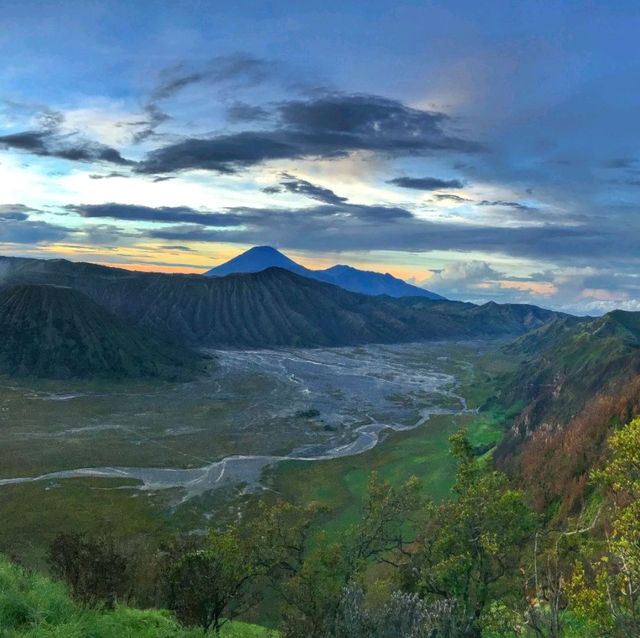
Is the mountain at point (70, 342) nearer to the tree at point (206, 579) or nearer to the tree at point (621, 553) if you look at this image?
the tree at point (206, 579)

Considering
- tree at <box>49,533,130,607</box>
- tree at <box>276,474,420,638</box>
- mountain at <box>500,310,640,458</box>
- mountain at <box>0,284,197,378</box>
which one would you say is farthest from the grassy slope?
mountain at <box>0,284,197,378</box>

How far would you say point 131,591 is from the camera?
30.9 m

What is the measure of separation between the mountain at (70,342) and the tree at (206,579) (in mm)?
144879

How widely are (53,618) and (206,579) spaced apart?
8.80m

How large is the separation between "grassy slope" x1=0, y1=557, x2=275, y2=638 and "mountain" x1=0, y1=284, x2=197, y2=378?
14994 centimetres

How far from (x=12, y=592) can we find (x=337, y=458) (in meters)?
79.2

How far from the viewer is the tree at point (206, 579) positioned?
23938 millimetres

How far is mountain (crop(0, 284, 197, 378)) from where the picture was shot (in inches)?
6250

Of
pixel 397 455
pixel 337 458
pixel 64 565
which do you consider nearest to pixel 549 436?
pixel 397 455

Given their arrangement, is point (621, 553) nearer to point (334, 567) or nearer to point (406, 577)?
point (406, 577)

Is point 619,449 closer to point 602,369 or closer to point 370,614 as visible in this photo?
point 370,614

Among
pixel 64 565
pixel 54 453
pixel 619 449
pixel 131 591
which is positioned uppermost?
pixel 619 449

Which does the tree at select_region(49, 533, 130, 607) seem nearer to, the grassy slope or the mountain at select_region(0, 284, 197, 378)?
the grassy slope

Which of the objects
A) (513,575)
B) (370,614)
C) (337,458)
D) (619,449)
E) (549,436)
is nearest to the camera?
(619,449)
